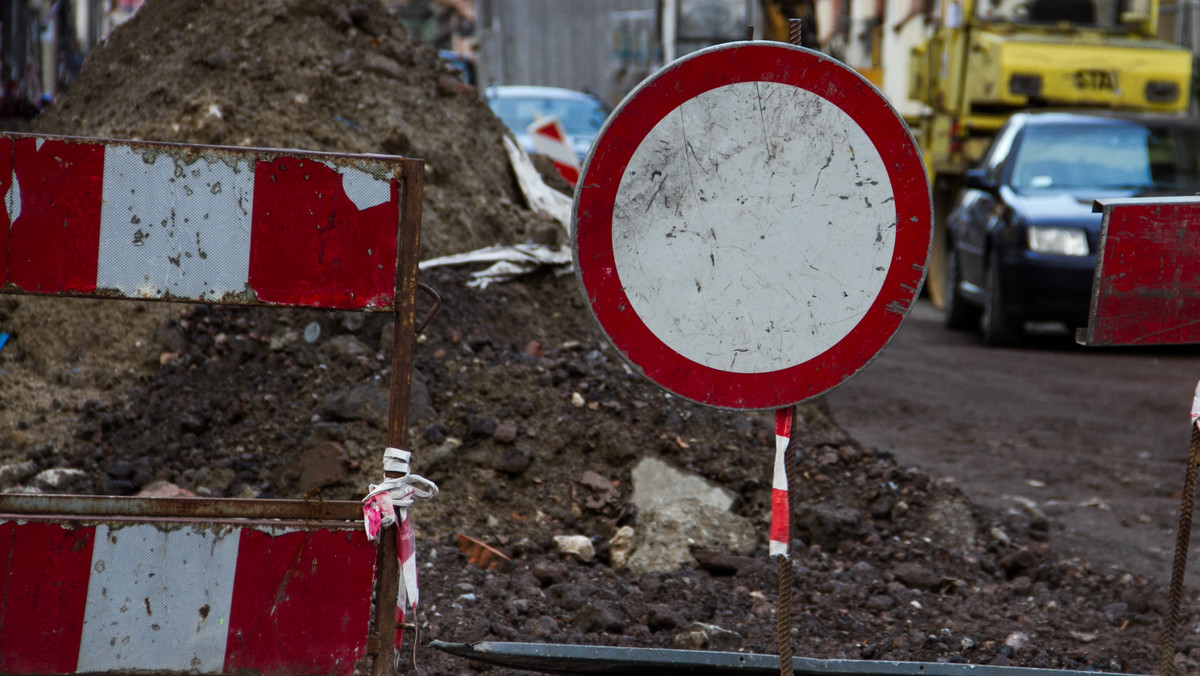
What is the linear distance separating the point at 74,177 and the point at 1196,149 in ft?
33.4

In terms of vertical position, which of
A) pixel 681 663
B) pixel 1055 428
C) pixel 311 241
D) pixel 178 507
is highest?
pixel 311 241

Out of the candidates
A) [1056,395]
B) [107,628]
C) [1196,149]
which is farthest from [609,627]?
[1196,149]

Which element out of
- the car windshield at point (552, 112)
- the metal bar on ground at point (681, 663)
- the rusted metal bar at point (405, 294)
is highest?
the car windshield at point (552, 112)

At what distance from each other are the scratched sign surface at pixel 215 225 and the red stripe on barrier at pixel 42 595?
0.51 m

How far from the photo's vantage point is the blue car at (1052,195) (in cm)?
981

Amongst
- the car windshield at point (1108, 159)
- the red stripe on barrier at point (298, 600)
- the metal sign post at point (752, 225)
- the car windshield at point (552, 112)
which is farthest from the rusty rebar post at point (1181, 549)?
the car windshield at point (552, 112)

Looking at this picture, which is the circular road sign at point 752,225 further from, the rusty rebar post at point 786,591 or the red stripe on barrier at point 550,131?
the red stripe on barrier at point 550,131

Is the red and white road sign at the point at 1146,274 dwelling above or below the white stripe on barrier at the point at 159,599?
above

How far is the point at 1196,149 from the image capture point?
10.8 metres

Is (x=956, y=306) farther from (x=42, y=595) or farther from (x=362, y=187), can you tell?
(x=42, y=595)

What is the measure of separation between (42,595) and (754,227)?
65.2 inches

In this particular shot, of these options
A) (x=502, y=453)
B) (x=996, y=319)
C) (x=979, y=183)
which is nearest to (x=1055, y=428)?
(x=996, y=319)

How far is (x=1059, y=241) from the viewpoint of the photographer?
9805 millimetres

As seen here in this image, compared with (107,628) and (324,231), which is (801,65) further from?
(107,628)
